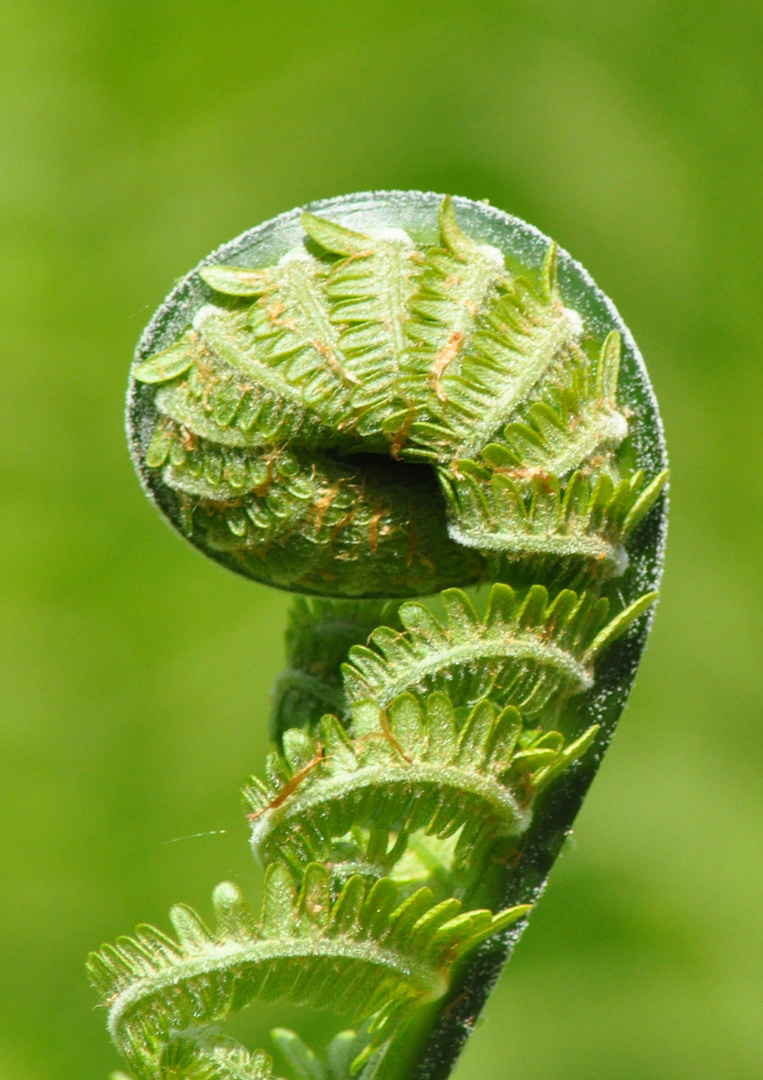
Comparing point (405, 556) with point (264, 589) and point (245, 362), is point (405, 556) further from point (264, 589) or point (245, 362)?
point (264, 589)

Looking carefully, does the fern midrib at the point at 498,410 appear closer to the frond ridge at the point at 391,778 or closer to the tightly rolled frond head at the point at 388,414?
the tightly rolled frond head at the point at 388,414

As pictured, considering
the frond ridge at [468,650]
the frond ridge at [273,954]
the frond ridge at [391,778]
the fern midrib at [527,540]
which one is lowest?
the frond ridge at [273,954]

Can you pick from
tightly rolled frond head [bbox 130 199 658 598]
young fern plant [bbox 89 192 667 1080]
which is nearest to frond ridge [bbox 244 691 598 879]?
young fern plant [bbox 89 192 667 1080]

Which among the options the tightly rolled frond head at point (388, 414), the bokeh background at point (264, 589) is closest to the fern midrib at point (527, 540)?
the tightly rolled frond head at point (388, 414)

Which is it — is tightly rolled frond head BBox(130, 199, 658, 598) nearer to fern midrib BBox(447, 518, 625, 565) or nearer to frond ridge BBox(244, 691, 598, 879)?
fern midrib BBox(447, 518, 625, 565)

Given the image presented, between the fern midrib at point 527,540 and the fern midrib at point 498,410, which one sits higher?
the fern midrib at point 498,410
